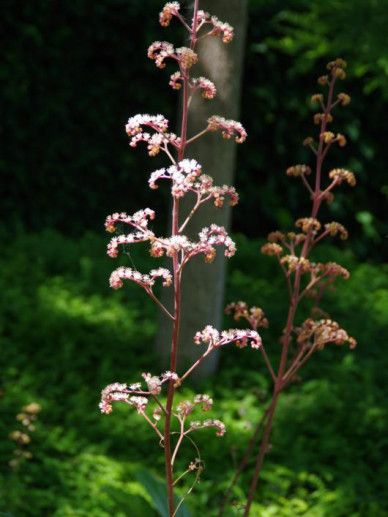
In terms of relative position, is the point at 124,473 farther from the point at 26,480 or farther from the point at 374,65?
the point at 374,65

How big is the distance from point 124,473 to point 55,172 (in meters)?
3.92

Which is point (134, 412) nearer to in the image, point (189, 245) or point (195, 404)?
point (195, 404)

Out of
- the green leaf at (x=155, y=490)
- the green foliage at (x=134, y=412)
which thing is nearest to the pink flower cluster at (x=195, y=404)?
the green leaf at (x=155, y=490)

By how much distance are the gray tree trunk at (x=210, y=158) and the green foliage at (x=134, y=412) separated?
31cm

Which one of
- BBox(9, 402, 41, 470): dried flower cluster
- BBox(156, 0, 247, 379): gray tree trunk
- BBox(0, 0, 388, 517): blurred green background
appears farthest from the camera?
BBox(156, 0, 247, 379): gray tree trunk

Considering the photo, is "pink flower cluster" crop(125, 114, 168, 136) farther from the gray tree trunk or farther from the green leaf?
the gray tree trunk

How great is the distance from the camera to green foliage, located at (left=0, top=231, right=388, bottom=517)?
364 cm

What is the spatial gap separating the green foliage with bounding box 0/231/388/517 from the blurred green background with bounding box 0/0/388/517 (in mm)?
12

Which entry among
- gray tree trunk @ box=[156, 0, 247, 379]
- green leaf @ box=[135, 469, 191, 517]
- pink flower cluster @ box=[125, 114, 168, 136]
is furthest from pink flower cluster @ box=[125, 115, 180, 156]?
gray tree trunk @ box=[156, 0, 247, 379]

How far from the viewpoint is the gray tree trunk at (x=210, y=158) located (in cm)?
441

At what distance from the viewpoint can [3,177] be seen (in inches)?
280

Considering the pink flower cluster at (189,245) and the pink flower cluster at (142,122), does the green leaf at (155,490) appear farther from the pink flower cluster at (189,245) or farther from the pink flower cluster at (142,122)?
the pink flower cluster at (142,122)

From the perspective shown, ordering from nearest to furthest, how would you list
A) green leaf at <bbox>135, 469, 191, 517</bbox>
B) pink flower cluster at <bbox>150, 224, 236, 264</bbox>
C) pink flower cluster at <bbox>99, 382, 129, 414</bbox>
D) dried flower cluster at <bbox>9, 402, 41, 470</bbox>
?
pink flower cluster at <bbox>150, 224, 236, 264</bbox> < pink flower cluster at <bbox>99, 382, 129, 414</bbox> < green leaf at <bbox>135, 469, 191, 517</bbox> < dried flower cluster at <bbox>9, 402, 41, 470</bbox>

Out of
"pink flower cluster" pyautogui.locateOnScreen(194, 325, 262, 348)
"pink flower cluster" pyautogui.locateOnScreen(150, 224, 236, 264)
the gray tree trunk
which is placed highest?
the gray tree trunk
